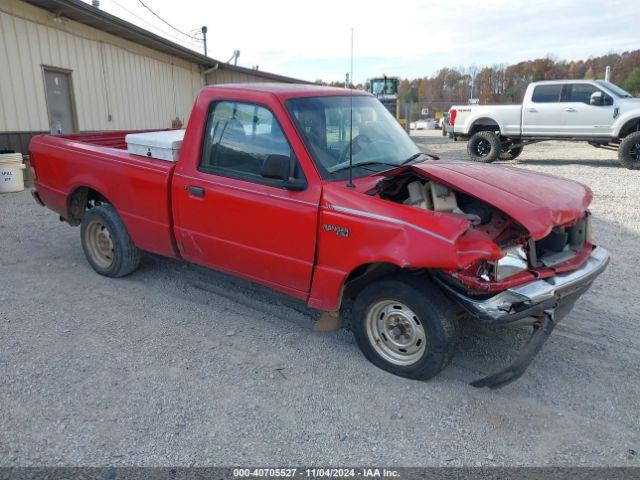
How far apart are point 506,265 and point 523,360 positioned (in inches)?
23.6

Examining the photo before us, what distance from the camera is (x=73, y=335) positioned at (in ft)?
13.2

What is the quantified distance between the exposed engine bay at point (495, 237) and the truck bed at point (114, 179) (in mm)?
2087

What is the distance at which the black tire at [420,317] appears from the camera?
3201mm

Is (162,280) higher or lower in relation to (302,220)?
lower

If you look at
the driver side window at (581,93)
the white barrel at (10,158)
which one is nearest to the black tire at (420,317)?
the white barrel at (10,158)

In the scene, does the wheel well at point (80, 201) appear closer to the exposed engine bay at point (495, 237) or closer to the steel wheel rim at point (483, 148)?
the exposed engine bay at point (495, 237)

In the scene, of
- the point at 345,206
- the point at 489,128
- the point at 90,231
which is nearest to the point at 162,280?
the point at 90,231

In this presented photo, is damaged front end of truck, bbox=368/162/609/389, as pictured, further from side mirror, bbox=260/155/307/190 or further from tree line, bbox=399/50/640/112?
tree line, bbox=399/50/640/112

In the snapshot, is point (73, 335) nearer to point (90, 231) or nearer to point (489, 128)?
point (90, 231)

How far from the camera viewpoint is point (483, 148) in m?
15.0

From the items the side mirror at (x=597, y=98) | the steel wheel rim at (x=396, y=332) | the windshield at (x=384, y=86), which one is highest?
the windshield at (x=384, y=86)

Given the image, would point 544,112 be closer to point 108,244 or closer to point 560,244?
point 560,244

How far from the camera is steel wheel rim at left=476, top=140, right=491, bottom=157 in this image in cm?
1489

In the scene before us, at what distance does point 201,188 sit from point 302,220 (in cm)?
105
